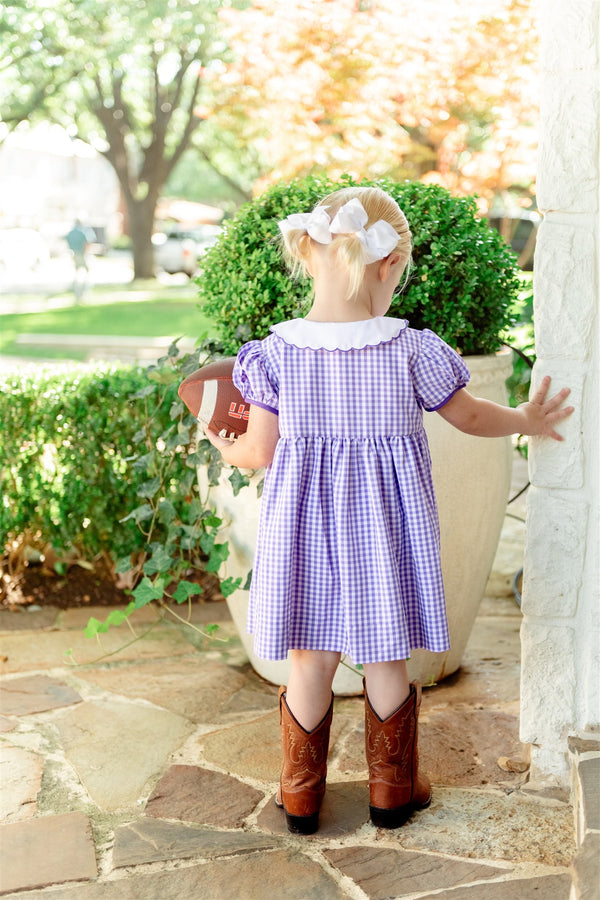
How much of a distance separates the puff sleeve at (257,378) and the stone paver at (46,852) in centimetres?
104

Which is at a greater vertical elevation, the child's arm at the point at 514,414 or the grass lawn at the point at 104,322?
the child's arm at the point at 514,414

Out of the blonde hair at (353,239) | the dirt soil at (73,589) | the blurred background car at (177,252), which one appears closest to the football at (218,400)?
the blonde hair at (353,239)

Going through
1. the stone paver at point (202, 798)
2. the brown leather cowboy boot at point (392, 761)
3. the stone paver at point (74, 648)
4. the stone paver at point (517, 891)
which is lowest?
the stone paver at point (74, 648)

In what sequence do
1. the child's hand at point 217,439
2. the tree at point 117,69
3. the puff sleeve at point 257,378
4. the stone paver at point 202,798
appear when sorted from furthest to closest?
the tree at point 117,69 < the child's hand at point 217,439 < the stone paver at point 202,798 < the puff sleeve at point 257,378

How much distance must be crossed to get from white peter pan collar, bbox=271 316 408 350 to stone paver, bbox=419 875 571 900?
3.68ft

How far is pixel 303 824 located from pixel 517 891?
1.60 ft

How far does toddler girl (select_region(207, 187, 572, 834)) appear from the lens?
2051 mm

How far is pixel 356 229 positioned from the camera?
6.53ft

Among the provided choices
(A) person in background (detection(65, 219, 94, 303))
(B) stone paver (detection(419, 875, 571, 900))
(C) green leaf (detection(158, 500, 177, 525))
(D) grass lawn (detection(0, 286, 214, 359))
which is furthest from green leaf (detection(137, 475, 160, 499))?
(A) person in background (detection(65, 219, 94, 303))

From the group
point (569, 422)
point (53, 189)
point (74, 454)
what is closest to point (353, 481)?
point (569, 422)

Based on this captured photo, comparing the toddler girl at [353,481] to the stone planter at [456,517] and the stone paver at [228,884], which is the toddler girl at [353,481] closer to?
the stone paver at [228,884]

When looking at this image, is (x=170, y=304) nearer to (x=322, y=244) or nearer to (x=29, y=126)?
(x=29, y=126)

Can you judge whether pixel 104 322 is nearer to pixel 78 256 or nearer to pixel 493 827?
pixel 78 256

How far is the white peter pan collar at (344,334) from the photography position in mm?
2047
